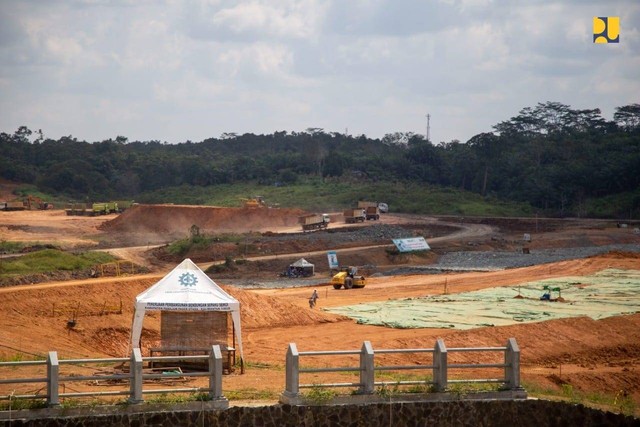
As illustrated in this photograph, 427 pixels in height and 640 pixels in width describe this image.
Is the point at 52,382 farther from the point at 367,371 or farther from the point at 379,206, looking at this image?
the point at 379,206

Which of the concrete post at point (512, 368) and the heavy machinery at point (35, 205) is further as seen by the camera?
the heavy machinery at point (35, 205)

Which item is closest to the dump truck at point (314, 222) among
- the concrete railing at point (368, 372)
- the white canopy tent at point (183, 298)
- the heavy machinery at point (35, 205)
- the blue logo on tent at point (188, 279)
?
the heavy machinery at point (35, 205)

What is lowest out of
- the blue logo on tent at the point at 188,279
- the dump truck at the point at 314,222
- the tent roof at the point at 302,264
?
the tent roof at the point at 302,264

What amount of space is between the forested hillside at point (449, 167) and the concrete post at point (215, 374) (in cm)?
10757

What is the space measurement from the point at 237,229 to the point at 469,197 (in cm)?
3534

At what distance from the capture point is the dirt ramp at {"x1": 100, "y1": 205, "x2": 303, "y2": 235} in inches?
4168

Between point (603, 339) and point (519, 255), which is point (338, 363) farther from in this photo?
point (519, 255)

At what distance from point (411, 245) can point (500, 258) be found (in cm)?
648

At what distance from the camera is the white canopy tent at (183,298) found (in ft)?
84.9

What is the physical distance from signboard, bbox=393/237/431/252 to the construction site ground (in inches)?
30.1

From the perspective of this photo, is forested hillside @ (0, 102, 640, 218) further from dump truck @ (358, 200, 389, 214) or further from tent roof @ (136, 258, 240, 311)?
tent roof @ (136, 258, 240, 311)

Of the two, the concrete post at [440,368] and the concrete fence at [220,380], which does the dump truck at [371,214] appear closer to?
the concrete fence at [220,380]

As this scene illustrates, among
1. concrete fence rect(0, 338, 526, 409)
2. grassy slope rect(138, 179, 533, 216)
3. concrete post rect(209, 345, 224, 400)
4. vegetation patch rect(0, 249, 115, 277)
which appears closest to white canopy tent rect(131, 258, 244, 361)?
concrete fence rect(0, 338, 526, 409)

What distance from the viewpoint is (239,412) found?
17766 millimetres
